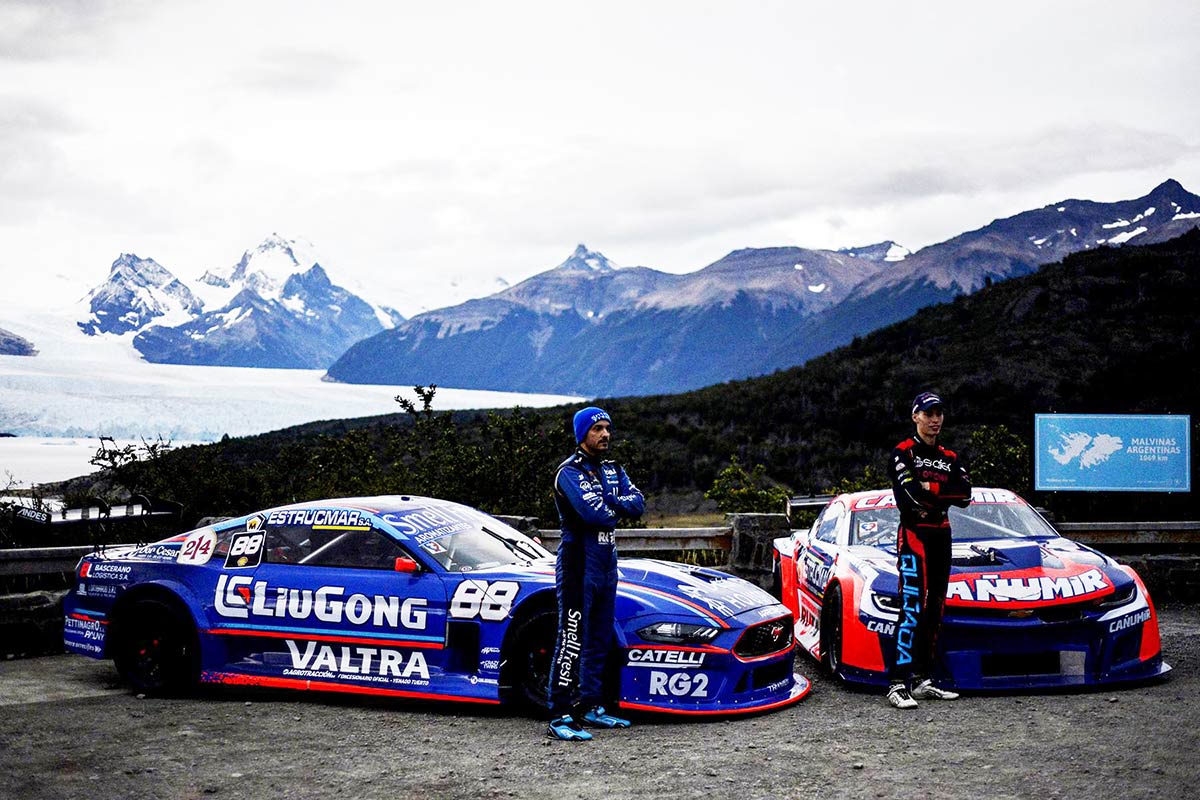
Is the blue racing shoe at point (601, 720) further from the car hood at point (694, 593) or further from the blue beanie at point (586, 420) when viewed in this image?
the blue beanie at point (586, 420)

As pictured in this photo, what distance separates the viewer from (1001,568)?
814cm

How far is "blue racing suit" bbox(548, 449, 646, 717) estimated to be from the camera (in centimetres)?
701

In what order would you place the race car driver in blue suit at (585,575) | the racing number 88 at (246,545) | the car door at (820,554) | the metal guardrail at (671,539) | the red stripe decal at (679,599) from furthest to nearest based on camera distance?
the metal guardrail at (671,539) → the car door at (820,554) → the racing number 88 at (246,545) → the red stripe decal at (679,599) → the race car driver in blue suit at (585,575)

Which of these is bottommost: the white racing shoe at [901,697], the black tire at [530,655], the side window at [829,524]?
the white racing shoe at [901,697]

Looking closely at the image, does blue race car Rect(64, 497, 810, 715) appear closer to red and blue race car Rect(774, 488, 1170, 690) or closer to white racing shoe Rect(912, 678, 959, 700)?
red and blue race car Rect(774, 488, 1170, 690)

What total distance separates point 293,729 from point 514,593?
1.56 meters

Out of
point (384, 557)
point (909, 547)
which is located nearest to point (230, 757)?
point (384, 557)

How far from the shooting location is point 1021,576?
7.99 meters

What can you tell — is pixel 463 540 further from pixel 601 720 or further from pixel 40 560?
pixel 40 560

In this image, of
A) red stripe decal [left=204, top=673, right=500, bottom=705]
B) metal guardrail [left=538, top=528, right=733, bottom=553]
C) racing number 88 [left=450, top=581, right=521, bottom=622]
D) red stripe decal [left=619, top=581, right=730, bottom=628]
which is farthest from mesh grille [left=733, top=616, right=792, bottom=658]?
metal guardrail [left=538, top=528, right=733, bottom=553]

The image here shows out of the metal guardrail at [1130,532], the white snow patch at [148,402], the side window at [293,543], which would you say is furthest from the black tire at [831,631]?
the white snow patch at [148,402]

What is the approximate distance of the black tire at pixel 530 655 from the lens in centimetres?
754

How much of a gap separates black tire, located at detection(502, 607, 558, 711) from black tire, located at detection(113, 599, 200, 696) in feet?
7.63

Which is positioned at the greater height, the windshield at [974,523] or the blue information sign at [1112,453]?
the blue information sign at [1112,453]
